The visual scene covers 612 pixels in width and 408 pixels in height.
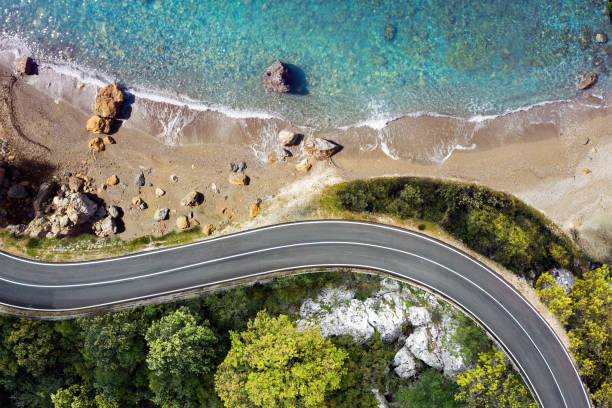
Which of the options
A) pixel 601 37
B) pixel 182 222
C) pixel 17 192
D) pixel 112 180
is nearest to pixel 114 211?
pixel 112 180

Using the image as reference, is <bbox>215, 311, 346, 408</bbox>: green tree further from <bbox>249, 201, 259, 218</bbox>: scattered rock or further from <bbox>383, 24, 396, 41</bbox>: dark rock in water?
<bbox>383, 24, 396, 41</bbox>: dark rock in water

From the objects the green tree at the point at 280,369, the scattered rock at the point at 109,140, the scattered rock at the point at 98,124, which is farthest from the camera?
the scattered rock at the point at 109,140

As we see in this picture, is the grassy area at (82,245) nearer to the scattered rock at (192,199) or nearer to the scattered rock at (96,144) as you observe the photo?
the scattered rock at (192,199)

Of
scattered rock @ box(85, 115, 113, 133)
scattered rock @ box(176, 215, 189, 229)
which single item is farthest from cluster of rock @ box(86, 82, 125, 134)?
scattered rock @ box(176, 215, 189, 229)

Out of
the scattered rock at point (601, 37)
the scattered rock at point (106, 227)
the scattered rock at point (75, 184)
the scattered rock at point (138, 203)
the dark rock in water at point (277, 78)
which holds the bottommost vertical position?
the scattered rock at point (106, 227)

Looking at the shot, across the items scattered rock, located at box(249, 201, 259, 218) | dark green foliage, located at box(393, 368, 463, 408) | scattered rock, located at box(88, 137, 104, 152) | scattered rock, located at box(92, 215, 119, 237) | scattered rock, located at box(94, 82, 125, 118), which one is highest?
scattered rock, located at box(94, 82, 125, 118)

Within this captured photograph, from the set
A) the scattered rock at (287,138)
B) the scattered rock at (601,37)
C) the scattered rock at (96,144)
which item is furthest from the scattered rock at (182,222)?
the scattered rock at (601,37)

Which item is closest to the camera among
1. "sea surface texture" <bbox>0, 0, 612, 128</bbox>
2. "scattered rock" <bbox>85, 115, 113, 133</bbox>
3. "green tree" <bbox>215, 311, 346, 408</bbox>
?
"green tree" <bbox>215, 311, 346, 408</bbox>
